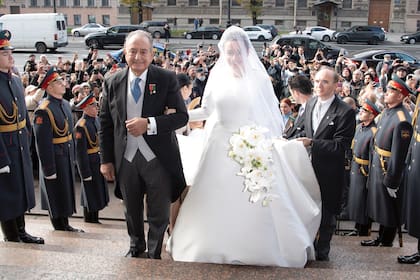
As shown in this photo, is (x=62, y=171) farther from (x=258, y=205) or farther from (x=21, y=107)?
(x=258, y=205)

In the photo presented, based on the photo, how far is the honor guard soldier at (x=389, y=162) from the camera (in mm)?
4574

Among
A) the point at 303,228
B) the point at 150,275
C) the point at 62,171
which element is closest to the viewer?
the point at 150,275

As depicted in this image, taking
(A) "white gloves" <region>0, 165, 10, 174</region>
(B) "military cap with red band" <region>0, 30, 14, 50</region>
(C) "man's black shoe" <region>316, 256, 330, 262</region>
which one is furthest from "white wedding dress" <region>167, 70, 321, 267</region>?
(B) "military cap with red band" <region>0, 30, 14, 50</region>

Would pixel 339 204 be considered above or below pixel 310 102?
below

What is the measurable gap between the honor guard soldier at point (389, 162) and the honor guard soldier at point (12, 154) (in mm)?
3362

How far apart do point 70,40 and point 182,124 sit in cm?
3701

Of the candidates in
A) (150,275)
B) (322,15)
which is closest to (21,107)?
(150,275)

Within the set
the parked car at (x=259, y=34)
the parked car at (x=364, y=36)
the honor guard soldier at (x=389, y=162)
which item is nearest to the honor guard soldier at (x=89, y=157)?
the honor guard soldier at (x=389, y=162)

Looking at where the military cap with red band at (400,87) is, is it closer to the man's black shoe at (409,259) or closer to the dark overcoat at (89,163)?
the man's black shoe at (409,259)

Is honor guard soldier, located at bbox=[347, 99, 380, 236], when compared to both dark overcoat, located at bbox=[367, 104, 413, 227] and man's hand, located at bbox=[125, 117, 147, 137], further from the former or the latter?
man's hand, located at bbox=[125, 117, 147, 137]

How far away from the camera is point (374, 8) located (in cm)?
4344

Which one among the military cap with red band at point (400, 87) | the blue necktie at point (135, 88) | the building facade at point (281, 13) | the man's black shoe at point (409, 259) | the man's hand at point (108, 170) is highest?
the building facade at point (281, 13)

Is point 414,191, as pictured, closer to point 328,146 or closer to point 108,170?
point 328,146

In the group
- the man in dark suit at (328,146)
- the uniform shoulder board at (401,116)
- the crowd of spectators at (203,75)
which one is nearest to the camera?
the man in dark suit at (328,146)
